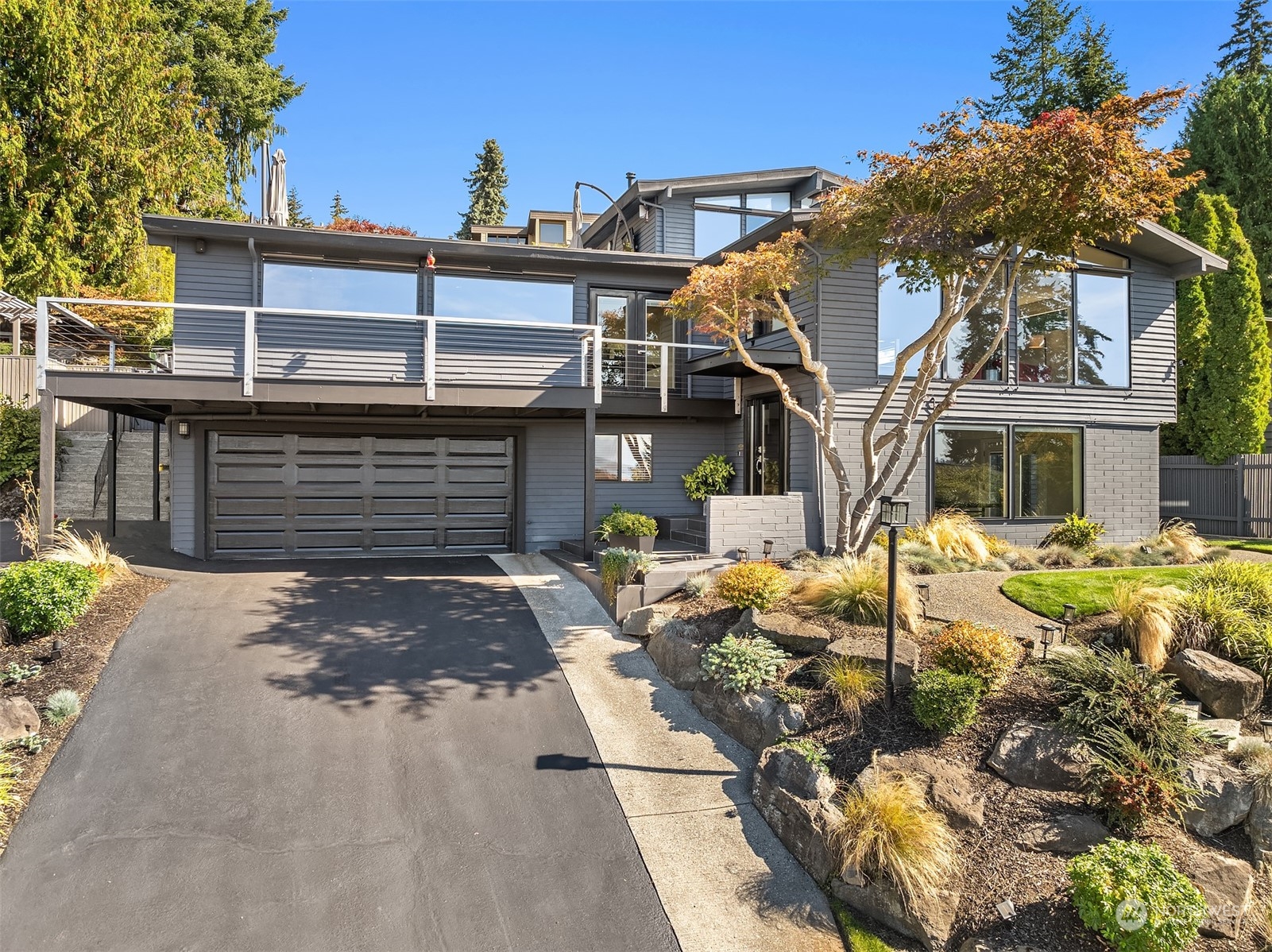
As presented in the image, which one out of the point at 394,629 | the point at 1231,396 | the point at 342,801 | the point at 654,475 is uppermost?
the point at 1231,396

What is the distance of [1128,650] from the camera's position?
635 cm

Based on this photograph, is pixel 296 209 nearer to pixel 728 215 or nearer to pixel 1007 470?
pixel 728 215

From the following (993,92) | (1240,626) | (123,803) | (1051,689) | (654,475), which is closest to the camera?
(123,803)

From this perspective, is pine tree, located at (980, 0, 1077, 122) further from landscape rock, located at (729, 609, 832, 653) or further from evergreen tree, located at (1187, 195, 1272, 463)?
landscape rock, located at (729, 609, 832, 653)

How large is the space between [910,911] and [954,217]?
734 cm

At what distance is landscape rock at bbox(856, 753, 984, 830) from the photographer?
16.7 ft

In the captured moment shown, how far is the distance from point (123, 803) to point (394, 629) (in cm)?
342

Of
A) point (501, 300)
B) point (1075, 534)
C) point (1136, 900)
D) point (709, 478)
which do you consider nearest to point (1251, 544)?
point (1075, 534)

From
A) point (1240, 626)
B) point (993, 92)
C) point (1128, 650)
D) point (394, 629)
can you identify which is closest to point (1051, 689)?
point (1128, 650)

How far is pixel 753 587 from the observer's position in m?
7.72

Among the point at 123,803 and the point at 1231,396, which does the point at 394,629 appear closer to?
the point at 123,803

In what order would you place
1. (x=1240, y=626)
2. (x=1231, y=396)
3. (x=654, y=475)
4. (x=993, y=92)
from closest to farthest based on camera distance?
(x=1240, y=626)
(x=654, y=475)
(x=1231, y=396)
(x=993, y=92)

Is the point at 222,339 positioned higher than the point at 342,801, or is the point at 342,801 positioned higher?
the point at 222,339

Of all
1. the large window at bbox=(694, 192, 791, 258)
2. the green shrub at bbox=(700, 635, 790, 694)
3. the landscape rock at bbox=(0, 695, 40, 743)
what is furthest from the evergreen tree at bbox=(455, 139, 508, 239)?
the landscape rock at bbox=(0, 695, 40, 743)
